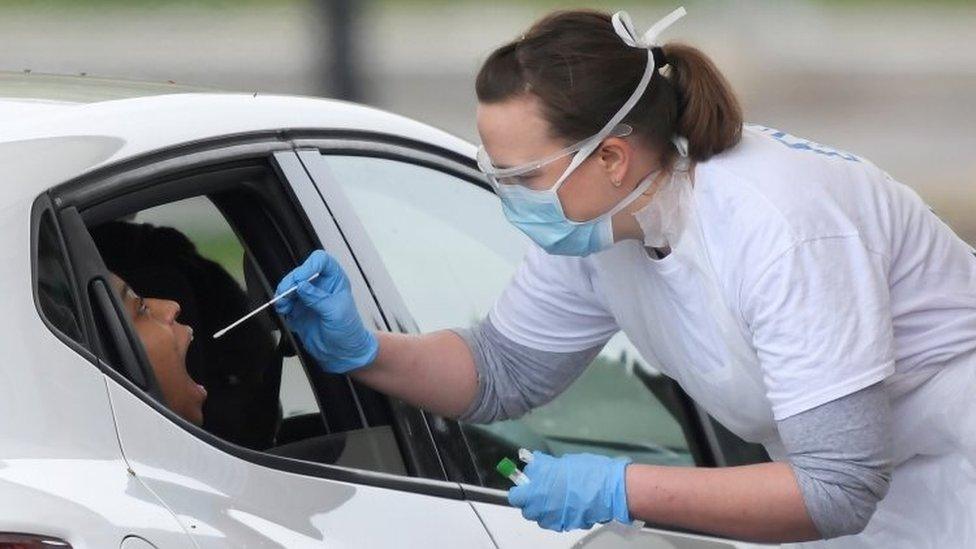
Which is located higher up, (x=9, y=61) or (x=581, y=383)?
(x=9, y=61)

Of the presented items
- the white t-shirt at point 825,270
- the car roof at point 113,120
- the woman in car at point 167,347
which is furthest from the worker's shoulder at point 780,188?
the woman in car at point 167,347

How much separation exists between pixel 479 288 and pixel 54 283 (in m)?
1.16

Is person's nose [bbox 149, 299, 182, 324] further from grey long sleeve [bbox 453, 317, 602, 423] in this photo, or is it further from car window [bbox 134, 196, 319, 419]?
grey long sleeve [bbox 453, 317, 602, 423]

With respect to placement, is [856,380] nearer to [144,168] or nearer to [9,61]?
[144,168]

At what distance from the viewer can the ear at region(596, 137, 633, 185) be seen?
2432 mm

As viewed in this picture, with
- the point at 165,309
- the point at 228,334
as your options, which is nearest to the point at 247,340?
the point at 228,334

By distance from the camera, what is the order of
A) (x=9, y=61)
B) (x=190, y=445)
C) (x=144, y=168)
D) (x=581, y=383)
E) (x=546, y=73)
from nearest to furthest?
(x=190, y=445) → (x=144, y=168) → (x=546, y=73) → (x=581, y=383) → (x=9, y=61)

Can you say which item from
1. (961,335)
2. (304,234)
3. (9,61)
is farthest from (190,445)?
(9,61)

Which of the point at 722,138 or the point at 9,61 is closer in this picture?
the point at 722,138

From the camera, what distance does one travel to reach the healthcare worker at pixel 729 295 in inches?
90.4

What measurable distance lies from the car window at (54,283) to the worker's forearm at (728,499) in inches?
29.9

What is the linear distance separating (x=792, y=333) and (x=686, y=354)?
275 mm

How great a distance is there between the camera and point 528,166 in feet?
8.04

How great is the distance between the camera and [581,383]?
10.8 ft
